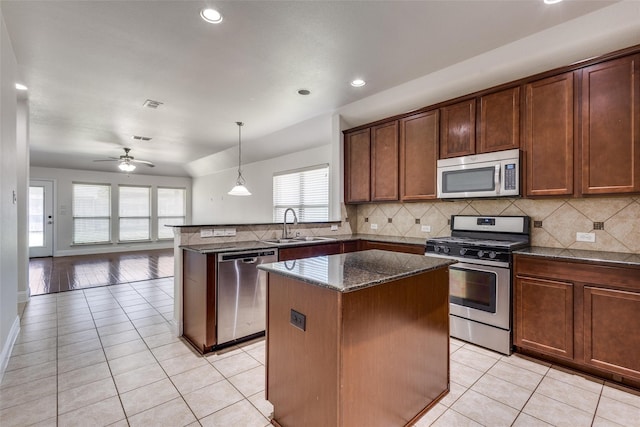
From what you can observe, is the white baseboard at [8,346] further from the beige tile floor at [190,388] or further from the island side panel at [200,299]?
the island side panel at [200,299]

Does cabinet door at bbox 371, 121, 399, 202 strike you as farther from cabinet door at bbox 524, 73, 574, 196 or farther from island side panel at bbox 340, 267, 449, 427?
island side panel at bbox 340, 267, 449, 427

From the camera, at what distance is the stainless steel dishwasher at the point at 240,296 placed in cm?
273

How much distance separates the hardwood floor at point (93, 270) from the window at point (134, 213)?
41.7 inches

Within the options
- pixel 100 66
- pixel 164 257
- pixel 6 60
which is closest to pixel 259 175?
pixel 164 257

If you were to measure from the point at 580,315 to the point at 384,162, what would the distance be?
99.2 inches

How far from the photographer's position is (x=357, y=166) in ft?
14.4

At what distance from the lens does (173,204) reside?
408 inches

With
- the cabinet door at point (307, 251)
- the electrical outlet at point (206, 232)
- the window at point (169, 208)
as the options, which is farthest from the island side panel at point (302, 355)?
the window at point (169, 208)

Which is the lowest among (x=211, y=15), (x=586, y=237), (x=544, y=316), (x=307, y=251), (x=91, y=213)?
(x=544, y=316)

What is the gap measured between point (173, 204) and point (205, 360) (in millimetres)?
8905

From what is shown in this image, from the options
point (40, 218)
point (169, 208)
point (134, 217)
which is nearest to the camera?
point (40, 218)

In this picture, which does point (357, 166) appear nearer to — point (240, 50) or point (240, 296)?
point (240, 50)

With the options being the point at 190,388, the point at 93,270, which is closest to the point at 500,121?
the point at 190,388

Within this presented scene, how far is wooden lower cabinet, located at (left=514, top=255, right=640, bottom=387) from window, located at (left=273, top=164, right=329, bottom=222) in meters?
3.39
